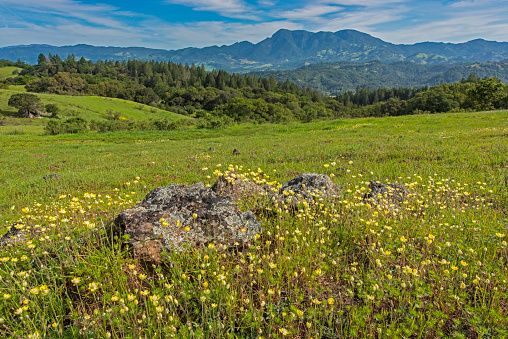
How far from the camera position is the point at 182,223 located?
157 inches

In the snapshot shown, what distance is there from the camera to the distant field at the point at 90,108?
63375 mm

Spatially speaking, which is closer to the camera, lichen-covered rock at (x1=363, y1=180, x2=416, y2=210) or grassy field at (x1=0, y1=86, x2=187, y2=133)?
lichen-covered rock at (x1=363, y1=180, x2=416, y2=210)

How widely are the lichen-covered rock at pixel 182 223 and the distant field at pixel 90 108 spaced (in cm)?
6743

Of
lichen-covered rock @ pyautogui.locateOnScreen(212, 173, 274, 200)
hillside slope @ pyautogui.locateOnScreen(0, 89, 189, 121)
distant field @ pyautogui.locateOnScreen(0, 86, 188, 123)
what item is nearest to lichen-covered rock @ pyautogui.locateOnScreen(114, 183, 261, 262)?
lichen-covered rock @ pyautogui.locateOnScreen(212, 173, 274, 200)

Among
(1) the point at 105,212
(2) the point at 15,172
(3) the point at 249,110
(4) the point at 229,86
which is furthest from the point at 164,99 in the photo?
(1) the point at 105,212

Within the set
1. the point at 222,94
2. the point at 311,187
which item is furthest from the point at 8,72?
the point at 311,187

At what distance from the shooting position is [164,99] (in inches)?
4872

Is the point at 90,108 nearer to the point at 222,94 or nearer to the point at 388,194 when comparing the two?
the point at 222,94

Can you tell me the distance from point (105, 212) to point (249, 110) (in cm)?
8762

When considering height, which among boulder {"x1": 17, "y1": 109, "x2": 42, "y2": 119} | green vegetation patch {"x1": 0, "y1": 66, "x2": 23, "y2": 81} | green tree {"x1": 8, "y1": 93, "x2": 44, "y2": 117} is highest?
green vegetation patch {"x1": 0, "y1": 66, "x2": 23, "y2": 81}

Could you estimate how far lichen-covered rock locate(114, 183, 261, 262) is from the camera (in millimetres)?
3615

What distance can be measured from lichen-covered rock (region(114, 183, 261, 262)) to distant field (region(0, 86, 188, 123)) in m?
67.4

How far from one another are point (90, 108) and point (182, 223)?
8076 centimetres

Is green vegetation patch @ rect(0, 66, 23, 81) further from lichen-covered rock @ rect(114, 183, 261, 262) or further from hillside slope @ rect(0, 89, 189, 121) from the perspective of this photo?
lichen-covered rock @ rect(114, 183, 261, 262)
